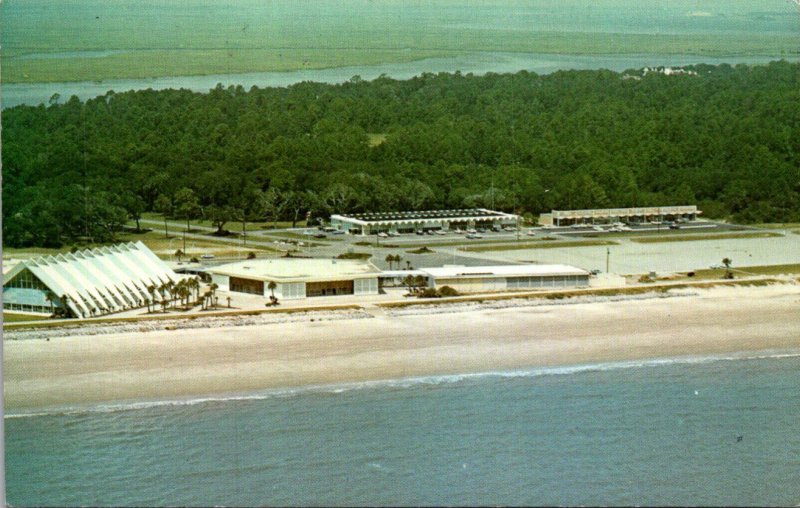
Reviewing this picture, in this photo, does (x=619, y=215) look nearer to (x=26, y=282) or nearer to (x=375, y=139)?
(x=375, y=139)

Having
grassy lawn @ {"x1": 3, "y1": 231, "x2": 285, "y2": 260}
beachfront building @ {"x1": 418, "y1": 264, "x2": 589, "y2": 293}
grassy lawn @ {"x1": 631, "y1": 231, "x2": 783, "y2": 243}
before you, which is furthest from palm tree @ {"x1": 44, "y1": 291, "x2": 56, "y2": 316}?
grassy lawn @ {"x1": 631, "y1": 231, "x2": 783, "y2": 243}

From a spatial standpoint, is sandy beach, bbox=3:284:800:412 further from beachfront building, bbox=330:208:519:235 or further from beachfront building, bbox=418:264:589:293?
beachfront building, bbox=330:208:519:235

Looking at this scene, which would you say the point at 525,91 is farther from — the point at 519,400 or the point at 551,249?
the point at 519,400

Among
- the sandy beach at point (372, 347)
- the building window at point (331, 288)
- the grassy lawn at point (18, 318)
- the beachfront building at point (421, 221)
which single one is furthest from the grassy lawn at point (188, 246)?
the sandy beach at point (372, 347)

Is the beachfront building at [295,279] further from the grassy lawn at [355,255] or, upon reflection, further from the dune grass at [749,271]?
the dune grass at [749,271]

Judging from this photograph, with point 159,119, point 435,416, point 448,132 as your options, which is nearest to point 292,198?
point 159,119

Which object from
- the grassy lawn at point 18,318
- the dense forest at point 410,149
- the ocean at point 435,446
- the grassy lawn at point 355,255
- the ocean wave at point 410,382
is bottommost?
the ocean at point 435,446
